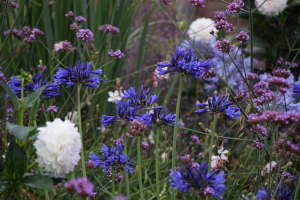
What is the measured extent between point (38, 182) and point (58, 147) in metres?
0.11

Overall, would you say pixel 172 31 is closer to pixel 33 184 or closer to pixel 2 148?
pixel 2 148

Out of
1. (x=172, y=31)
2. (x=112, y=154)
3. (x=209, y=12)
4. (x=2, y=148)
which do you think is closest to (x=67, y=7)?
(x=2, y=148)

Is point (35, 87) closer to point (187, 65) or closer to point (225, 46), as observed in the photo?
point (187, 65)

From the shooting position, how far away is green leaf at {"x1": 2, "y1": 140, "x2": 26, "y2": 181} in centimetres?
67

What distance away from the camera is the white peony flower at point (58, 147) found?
609 mm

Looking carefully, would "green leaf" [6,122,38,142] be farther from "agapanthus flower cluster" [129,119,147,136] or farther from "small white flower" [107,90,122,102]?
"small white flower" [107,90,122,102]

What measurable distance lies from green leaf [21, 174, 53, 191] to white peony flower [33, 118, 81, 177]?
29mm

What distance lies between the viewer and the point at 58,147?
1.99 ft

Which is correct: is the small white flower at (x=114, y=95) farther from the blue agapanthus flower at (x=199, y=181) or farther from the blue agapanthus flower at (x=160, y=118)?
the blue agapanthus flower at (x=199, y=181)

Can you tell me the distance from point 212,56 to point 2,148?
2.05 metres

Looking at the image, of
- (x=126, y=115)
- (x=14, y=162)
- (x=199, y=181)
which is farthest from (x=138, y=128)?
(x=14, y=162)

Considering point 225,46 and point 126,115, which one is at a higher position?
point 225,46

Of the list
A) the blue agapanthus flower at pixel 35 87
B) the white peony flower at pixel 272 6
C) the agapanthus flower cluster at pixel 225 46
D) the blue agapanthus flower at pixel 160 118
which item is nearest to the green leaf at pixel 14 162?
the blue agapanthus flower at pixel 35 87

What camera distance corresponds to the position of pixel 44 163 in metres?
0.64
